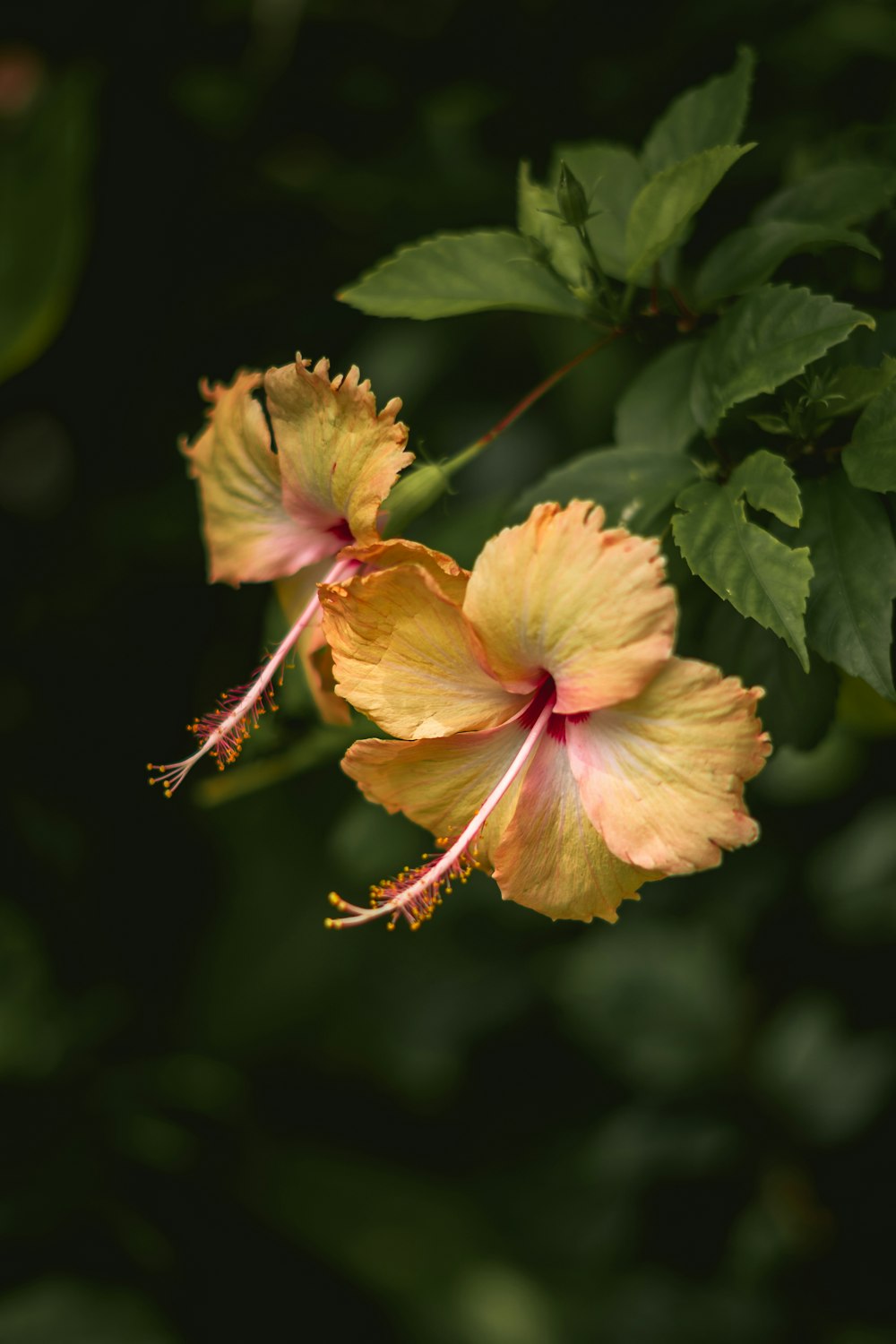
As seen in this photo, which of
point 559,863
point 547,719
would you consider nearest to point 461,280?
point 547,719

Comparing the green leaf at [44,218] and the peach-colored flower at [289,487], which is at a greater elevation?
the green leaf at [44,218]

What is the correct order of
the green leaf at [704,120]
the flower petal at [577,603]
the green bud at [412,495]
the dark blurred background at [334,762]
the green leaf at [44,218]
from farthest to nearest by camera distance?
1. the dark blurred background at [334,762]
2. the green leaf at [44,218]
3. the green leaf at [704,120]
4. the green bud at [412,495]
5. the flower petal at [577,603]

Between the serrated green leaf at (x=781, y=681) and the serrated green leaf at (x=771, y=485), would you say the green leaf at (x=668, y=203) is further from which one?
the serrated green leaf at (x=781, y=681)

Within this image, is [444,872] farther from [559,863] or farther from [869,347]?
[869,347]

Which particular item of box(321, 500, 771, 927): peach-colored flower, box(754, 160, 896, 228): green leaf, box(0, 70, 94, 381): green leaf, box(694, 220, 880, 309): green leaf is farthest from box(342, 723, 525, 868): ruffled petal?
box(0, 70, 94, 381): green leaf

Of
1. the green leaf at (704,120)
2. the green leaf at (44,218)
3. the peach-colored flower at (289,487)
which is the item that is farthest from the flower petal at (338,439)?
the green leaf at (44,218)
